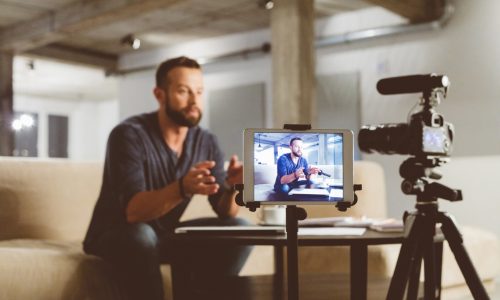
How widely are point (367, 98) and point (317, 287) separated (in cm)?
445

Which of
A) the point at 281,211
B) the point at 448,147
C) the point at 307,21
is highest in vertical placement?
the point at 307,21

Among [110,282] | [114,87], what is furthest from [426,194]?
[114,87]

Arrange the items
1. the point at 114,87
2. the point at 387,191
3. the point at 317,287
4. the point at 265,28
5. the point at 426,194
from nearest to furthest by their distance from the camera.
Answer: the point at 426,194 → the point at 317,287 → the point at 387,191 → the point at 265,28 → the point at 114,87

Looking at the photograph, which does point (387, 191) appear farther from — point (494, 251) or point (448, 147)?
point (448, 147)

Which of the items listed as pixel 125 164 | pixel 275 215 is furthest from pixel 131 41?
pixel 275 215

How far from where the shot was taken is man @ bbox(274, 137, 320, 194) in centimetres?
145

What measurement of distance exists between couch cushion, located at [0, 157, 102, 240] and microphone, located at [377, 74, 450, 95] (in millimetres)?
1682

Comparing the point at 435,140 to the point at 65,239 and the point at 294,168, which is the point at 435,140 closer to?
the point at 294,168

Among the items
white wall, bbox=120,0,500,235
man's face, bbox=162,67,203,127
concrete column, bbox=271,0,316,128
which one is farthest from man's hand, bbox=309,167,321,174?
white wall, bbox=120,0,500,235

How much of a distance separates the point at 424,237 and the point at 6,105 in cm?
658

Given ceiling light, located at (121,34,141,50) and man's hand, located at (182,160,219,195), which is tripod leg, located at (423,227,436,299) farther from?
ceiling light, located at (121,34,141,50)

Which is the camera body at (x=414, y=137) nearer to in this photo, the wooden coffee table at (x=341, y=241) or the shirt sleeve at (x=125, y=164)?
the wooden coffee table at (x=341, y=241)

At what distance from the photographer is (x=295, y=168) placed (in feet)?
4.78

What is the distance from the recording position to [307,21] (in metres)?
4.95
